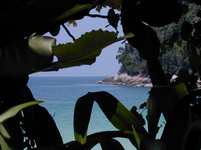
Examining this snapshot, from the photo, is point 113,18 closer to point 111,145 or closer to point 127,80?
point 111,145

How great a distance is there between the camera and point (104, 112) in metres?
0.50

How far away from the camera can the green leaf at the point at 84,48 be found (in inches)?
15.7

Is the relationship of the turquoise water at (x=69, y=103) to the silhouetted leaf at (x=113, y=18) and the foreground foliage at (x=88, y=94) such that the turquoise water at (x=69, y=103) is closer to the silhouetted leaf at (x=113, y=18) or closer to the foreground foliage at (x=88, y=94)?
the foreground foliage at (x=88, y=94)

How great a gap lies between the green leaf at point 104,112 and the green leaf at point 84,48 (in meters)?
0.08

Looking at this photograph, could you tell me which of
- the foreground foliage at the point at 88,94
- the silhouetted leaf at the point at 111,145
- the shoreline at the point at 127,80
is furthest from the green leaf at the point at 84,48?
the shoreline at the point at 127,80

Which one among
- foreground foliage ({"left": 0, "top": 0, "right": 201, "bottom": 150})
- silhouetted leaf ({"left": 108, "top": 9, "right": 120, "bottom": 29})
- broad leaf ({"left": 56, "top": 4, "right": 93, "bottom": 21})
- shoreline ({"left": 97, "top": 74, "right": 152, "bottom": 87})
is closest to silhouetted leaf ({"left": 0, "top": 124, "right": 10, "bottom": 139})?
foreground foliage ({"left": 0, "top": 0, "right": 201, "bottom": 150})

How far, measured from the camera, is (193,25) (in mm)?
1214

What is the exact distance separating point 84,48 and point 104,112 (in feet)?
0.37

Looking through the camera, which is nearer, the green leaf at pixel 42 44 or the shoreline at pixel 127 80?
the green leaf at pixel 42 44

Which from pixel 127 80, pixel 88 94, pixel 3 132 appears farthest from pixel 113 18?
pixel 127 80

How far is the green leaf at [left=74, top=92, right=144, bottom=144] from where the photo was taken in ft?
Answer: 1.61

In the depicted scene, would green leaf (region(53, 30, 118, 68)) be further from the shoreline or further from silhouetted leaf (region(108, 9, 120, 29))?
the shoreline

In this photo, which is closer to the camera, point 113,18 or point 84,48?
point 84,48

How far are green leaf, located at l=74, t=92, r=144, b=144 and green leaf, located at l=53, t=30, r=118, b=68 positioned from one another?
8 centimetres
